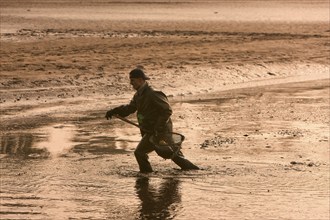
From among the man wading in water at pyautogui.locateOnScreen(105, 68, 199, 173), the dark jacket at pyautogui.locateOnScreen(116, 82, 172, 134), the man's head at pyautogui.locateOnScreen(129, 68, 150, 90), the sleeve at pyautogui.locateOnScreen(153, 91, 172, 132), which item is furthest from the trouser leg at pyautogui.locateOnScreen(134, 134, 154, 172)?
the man's head at pyautogui.locateOnScreen(129, 68, 150, 90)

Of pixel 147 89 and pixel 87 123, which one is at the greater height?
pixel 147 89

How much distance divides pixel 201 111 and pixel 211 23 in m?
18.1

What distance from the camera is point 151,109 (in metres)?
11.3

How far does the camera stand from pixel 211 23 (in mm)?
34844

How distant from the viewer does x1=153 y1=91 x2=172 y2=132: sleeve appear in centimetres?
1122

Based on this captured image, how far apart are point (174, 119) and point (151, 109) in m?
4.79

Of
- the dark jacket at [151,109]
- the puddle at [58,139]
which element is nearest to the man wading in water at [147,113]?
the dark jacket at [151,109]

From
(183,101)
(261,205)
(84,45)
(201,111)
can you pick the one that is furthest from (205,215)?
(84,45)

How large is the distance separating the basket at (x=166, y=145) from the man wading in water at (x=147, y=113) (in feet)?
0.09

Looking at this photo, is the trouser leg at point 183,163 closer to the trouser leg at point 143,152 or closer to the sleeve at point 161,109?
the trouser leg at point 143,152

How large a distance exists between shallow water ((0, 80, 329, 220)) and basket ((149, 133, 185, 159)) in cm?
26

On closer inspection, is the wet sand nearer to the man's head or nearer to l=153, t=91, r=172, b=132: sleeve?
l=153, t=91, r=172, b=132: sleeve

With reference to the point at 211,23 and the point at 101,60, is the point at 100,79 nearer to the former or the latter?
the point at 101,60

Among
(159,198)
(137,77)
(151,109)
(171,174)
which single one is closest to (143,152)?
(171,174)
